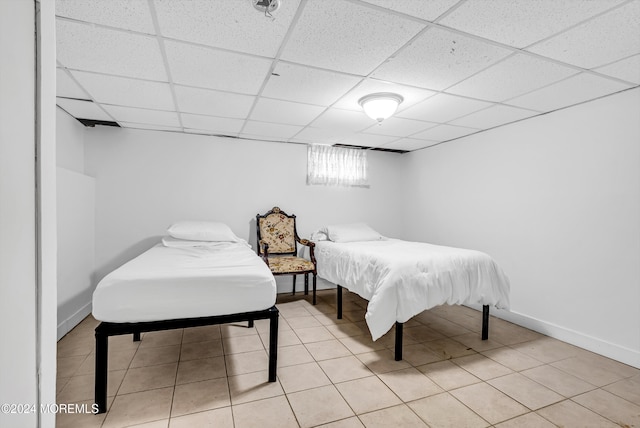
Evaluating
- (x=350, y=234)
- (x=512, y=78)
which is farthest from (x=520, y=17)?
(x=350, y=234)

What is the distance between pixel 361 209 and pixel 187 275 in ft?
12.4

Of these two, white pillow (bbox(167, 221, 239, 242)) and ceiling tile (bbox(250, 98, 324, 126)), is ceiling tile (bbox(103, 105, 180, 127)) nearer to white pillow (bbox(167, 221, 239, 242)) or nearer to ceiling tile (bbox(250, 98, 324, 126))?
ceiling tile (bbox(250, 98, 324, 126))

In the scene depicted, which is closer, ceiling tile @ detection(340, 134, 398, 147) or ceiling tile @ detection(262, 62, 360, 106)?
ceiling tile @ detection(262, 62, 360, 106)

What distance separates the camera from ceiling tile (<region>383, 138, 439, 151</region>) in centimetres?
468

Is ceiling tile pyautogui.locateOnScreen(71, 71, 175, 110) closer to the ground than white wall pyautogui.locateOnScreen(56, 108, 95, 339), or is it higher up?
higher up

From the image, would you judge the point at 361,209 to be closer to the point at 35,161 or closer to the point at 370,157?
the point at 370,157

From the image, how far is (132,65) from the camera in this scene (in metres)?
2.32

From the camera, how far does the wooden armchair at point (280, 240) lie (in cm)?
435

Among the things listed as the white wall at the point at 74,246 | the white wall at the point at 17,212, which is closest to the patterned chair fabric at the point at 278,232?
the white wall at the point at 74,246

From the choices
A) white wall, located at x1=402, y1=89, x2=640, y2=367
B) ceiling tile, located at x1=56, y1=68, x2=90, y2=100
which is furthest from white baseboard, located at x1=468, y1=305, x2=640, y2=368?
ceiling tile, located at x1=56, y1=68, x2=90, y2=100

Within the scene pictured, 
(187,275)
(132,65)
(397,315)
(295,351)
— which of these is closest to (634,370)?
(397,315)

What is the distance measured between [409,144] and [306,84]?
9.09ft

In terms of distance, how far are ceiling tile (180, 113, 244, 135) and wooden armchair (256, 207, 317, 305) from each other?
134 cm

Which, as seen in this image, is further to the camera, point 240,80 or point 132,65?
point 240,80
